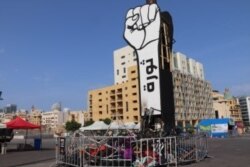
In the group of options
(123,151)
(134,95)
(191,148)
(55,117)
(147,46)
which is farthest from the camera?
(55,117)

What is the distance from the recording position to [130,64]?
369 feet

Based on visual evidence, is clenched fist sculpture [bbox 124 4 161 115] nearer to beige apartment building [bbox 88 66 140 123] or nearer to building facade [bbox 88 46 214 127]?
beige apartment building [bbox 88 66 140 123]

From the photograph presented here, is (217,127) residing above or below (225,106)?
below

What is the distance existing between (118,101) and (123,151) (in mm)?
92768

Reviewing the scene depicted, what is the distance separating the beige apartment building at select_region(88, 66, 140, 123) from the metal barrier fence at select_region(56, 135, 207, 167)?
78.7 m

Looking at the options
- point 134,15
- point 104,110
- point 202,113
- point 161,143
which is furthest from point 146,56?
point 202,113

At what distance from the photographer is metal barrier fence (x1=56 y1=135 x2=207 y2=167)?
13320 mm

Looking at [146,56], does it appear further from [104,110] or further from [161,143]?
[104,110]

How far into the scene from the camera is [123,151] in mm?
13430

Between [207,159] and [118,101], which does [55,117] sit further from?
[207,159]

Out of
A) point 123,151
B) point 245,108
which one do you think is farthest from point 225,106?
point 123,151

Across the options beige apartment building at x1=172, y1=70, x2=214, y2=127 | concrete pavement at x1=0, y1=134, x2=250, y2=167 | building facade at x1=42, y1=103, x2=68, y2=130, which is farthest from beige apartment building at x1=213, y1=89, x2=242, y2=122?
concrete pavement at x1=0, y1=134, x2=250, y2=167

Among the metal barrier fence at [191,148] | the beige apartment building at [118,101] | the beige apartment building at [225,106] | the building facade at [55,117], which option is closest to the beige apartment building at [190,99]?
the beige apartment building at [225,106]

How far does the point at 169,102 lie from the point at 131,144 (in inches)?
185
